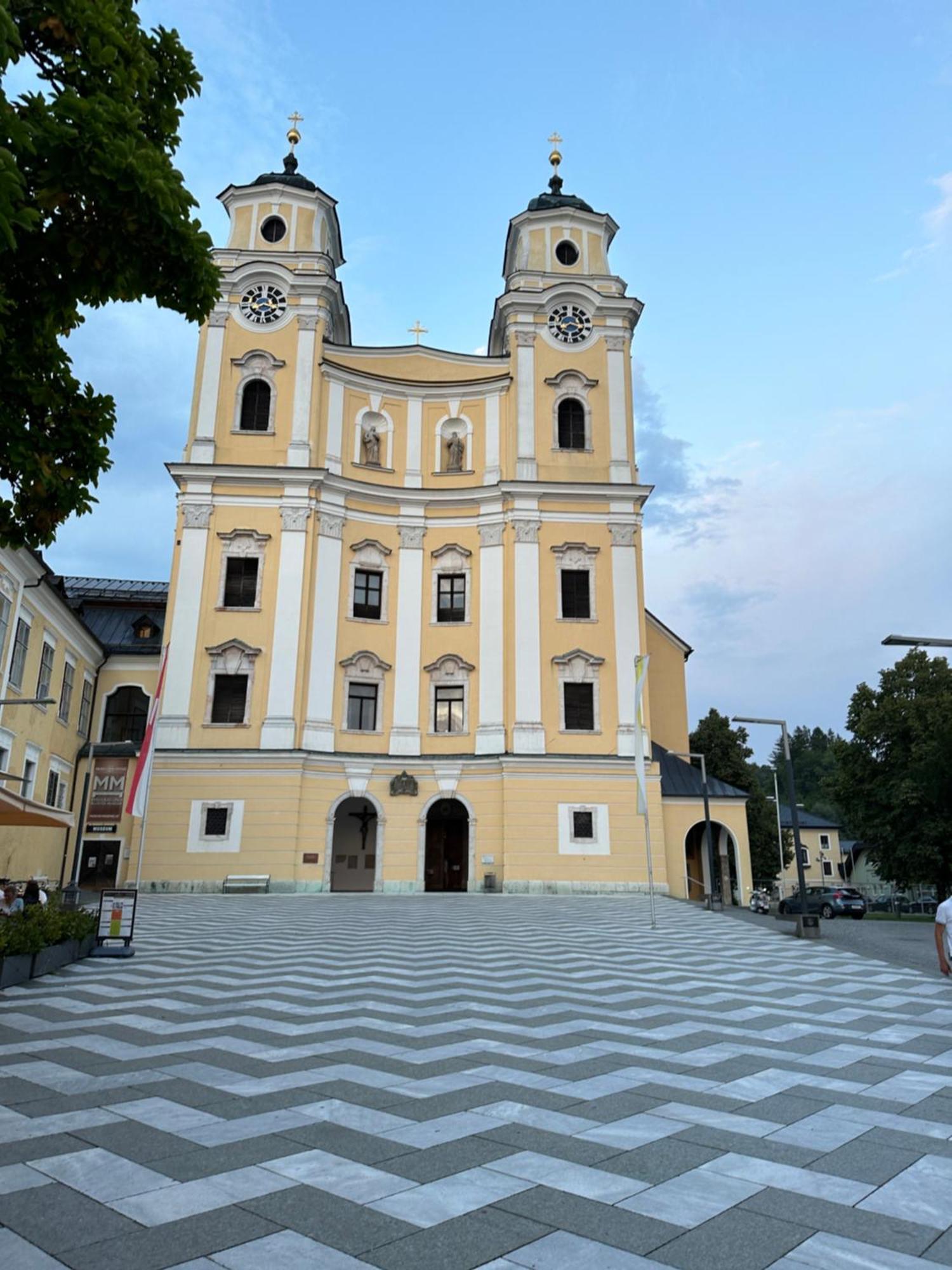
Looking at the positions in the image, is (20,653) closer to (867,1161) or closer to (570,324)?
(570,324)

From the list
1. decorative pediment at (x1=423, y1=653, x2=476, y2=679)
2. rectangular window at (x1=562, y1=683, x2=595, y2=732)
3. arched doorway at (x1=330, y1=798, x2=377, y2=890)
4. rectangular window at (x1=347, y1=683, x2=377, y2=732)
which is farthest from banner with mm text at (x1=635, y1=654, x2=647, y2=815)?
arched doorway at (x1=330, y1=798, x2=377, y2=890)

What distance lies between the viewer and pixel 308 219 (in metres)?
39.0

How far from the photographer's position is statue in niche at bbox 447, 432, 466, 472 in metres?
38.5

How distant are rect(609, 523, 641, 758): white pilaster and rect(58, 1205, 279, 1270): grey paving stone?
3090 cm

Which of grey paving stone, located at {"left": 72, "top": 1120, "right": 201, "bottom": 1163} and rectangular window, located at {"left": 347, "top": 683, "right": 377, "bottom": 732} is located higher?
rectangular window, located at {"left": 347, "top": 683, "right": 377, "bottom": 732}

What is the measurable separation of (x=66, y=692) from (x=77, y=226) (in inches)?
A: 1132

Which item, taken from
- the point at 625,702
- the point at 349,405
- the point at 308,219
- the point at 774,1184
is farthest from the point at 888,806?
the point at 774,1184

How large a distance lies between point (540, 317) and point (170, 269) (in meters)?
33.8

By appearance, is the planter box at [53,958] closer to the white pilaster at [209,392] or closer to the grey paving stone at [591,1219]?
the grey paving stone at [591,1219]

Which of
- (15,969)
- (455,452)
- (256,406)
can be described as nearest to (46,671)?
(256,406)

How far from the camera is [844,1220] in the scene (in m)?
3.85

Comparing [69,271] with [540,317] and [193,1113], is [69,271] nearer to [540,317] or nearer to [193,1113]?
[193,1113]

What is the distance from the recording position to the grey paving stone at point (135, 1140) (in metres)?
4.54

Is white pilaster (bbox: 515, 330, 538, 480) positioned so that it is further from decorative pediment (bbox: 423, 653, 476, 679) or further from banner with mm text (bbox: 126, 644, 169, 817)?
banner with mm text (bbox: 126, 644, 169, 817)
